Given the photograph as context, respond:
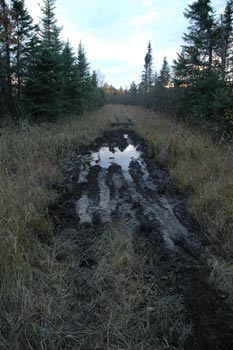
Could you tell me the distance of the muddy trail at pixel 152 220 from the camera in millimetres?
2115

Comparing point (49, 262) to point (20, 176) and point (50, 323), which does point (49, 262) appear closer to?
point (50, 323)

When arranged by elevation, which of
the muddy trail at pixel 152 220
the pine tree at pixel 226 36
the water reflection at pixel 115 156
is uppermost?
the pine tree at pixel 226 36

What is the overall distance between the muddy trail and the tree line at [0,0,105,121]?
551 centimetres

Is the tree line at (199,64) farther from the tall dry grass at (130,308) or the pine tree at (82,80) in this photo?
the tall dry grass at (130,308)

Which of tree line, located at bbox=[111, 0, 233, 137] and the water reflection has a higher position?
tree line, located at bbox=[111, 0, 233, 137]

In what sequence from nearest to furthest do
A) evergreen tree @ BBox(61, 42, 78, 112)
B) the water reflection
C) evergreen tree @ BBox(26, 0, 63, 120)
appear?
the water reflection, evergreen tree @ BBox(26, 0, 63, 120), evergreen tree @ BBox(61, 42, 78, 112)

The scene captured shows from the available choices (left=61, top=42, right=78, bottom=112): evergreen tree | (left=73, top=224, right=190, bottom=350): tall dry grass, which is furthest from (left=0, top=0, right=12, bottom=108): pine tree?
(left=73, top=224, right=190, bottom=350): tall dry grass

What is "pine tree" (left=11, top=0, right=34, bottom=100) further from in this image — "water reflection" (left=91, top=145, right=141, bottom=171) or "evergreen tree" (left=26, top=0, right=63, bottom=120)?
"water reflection" (left=91, top=145, right=141, bottom=171)

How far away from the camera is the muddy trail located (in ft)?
6.94

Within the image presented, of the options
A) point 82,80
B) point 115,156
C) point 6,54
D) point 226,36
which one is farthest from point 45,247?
point 226,36

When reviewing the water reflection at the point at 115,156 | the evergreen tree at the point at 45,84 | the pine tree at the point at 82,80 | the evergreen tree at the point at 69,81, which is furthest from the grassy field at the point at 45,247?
the pine tree at the point at 82,80

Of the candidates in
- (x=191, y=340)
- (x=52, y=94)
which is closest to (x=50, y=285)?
(x=191, y=340)

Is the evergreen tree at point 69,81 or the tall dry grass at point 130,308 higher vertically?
the evergreen tree at point 69,81

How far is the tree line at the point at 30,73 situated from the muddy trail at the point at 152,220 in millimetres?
5510
